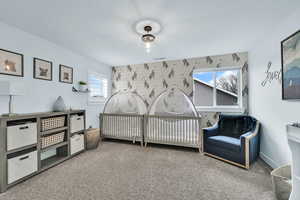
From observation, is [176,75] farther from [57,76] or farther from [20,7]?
[20,7]

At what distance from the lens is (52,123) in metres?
2.16

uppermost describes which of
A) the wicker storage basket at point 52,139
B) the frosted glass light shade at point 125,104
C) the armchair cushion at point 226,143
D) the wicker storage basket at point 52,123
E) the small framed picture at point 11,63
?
the small framed picture at point 11,63

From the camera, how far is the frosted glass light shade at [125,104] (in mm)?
3459

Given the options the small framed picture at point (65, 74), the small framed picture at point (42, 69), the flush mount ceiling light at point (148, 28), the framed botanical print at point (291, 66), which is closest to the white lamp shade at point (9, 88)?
the small framed picture at point (42, 69)

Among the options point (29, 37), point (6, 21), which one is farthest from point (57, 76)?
point (6, 21)

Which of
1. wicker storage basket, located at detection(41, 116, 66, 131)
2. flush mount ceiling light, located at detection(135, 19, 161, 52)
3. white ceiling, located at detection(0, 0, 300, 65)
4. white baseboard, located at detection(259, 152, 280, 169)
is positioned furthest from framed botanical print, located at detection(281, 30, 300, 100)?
wicker storage basket, located at detection(41, 116, 66, 131)

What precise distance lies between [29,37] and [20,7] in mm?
773

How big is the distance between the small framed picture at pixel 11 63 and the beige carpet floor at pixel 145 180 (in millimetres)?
1628

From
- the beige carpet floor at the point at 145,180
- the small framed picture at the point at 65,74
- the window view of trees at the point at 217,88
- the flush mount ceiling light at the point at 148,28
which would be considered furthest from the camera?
the window view of trees at the point at 217,88

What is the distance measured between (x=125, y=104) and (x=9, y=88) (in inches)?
88.3

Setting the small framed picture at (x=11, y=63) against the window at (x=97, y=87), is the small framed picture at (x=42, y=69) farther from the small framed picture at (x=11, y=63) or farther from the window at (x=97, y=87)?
the window at (x=97, y=87)

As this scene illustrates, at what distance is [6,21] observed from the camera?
5.90 ft

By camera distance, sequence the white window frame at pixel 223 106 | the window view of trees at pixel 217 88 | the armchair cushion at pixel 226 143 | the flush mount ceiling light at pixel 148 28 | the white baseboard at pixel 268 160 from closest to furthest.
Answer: the flush mount ceiling light at pixel 148 28, the white baseboard at pixel 268 160, the armchair cushion at pixel 226 143, the white window frame at pixel 223 106, the window view of trees at pixel 217 88

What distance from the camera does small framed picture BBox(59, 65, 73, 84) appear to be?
104 inches
